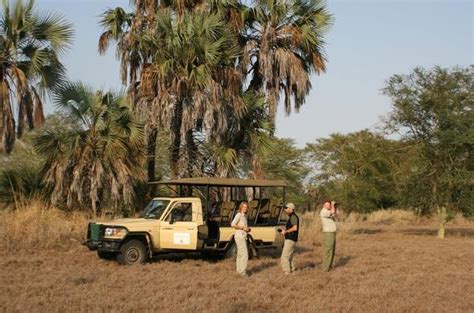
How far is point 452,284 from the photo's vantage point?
1260cm

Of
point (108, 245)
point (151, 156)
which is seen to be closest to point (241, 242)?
point (108, 245)

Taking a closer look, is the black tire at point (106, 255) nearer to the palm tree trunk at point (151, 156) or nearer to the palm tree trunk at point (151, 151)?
the palm tree trunk at point (151, 156)

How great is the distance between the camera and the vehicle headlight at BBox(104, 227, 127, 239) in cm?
1468

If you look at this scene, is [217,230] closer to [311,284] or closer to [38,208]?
[311,284]

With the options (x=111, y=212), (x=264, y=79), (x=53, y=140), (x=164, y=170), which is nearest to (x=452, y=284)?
(x=111, y=212)

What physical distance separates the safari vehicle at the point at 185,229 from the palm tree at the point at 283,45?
8.78m

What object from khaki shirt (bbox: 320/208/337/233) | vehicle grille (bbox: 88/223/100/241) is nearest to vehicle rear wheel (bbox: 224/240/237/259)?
khaki shirt (bbox: 320/208/337/233)

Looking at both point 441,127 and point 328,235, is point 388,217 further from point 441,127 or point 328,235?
point 328,235

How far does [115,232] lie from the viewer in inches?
579

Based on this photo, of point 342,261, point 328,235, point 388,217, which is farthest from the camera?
point 388,217

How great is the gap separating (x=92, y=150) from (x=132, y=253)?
6.12 meters

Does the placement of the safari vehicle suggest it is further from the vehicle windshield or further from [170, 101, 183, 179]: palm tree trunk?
[170, 101, 183, 179]: palm tree trunk

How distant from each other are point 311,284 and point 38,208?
9.54m

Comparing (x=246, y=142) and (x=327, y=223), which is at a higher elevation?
(x=246, y=142)
